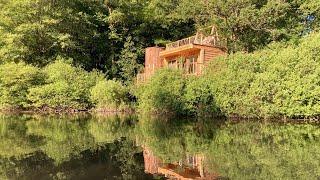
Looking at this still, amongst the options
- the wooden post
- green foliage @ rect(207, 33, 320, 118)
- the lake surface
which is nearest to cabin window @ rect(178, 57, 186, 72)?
the wooden post

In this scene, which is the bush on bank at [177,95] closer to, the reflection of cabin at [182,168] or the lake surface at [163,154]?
the lake surface at [163,154]

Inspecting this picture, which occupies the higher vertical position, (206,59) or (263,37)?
(263,37)

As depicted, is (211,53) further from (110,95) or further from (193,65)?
(110,95)

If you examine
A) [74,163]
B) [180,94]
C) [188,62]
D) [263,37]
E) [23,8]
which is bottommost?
[74,163]

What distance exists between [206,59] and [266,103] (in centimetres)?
911

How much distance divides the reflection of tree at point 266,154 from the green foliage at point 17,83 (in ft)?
81.3

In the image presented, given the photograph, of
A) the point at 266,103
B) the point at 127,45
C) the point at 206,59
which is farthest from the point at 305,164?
the point at 127,45

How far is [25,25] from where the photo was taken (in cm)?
4088

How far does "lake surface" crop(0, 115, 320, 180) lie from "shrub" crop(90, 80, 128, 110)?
13.8 metres

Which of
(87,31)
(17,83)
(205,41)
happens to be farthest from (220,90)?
(87,31)

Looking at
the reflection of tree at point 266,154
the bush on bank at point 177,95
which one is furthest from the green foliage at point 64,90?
the reflection of tree at point 266,154

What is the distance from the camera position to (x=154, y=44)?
151 ft

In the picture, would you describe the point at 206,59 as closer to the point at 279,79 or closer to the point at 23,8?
the point at 279,79

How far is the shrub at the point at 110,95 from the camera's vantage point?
33.3 metres
